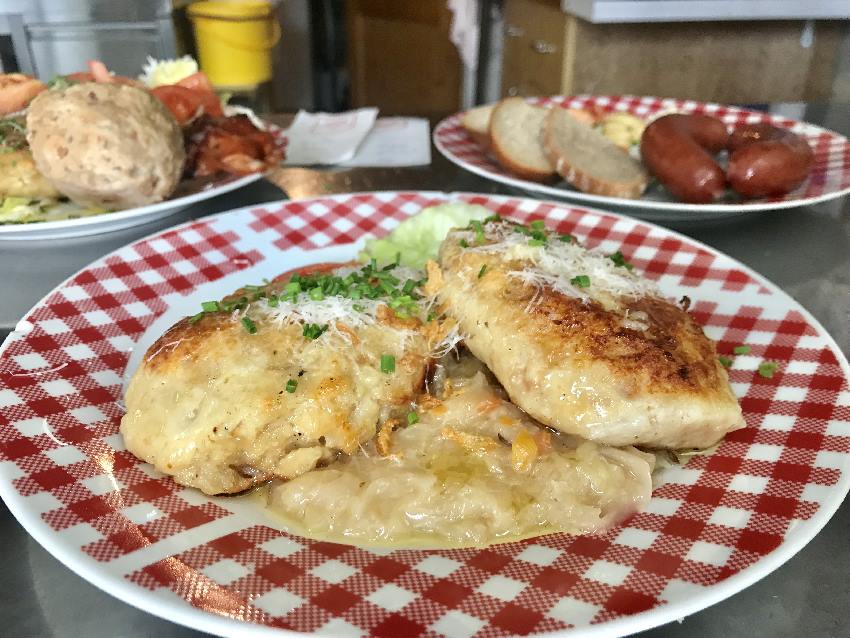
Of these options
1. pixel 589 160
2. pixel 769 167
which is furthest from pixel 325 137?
pixel 769 167

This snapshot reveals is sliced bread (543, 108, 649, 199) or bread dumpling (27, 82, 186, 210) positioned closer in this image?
bread dumpling (27, 82, 186, 210)

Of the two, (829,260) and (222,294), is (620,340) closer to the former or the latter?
(222,294)

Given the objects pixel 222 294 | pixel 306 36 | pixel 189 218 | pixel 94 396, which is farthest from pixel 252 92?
pixel 94 396

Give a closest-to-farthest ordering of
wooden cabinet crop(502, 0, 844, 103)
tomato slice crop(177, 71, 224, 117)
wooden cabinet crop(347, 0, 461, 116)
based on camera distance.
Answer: tomato slice crop(177, 71, 224, 117), wooden cabinet crop(502, 0, 844, 103), wooden cabinet crop(347, 0, 461, 116)

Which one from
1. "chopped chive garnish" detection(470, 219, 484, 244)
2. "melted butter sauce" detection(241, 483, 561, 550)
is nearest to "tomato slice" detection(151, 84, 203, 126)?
"chopped chive garnish" detection(470, 219, 484, 244)

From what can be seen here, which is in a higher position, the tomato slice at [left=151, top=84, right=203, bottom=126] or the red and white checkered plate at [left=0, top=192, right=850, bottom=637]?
the tomato slice at [left=151, top=84, right=203, bottom=126]

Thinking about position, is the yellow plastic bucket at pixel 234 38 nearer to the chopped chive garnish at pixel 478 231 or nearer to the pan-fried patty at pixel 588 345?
the chopped chive garnish at pixel 478 231

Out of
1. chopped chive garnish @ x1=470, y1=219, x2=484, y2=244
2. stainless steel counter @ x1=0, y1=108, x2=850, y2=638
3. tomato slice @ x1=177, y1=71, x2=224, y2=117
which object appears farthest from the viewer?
tomato slice @ x1=177, y1=71, x2=224, y2=117

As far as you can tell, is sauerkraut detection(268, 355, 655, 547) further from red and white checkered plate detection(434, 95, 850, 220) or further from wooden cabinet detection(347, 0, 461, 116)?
wooden cabinet detection(347, 0, 461, 116)
